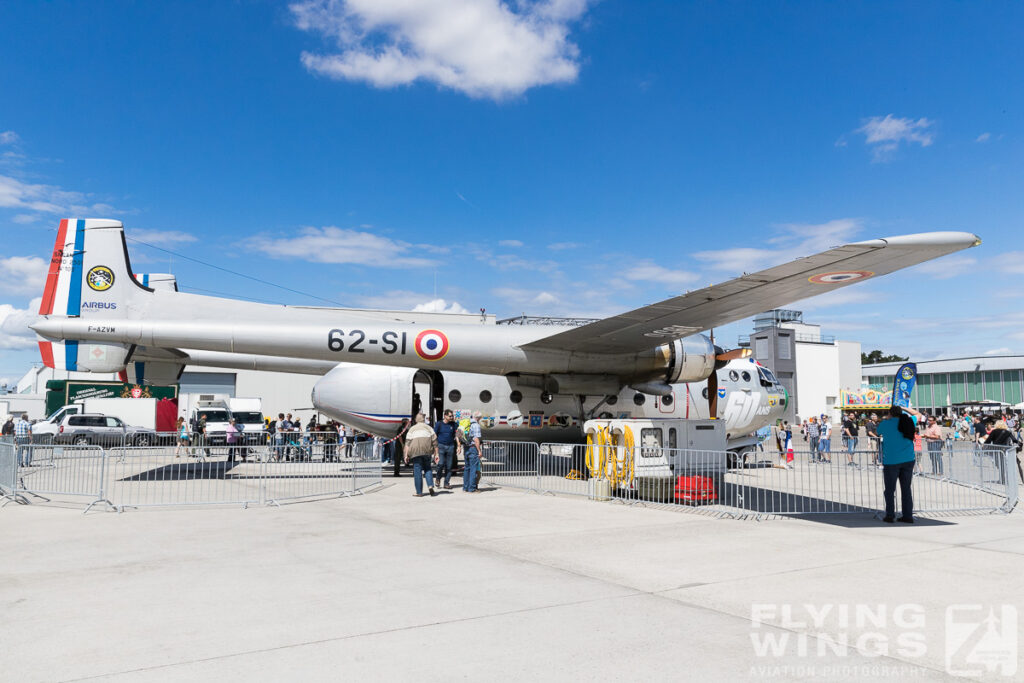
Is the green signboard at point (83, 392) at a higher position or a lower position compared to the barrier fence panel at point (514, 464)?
higher

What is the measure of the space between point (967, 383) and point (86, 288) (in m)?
80.0

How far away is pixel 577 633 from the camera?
15.9 feet

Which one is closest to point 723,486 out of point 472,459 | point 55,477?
point 472,459

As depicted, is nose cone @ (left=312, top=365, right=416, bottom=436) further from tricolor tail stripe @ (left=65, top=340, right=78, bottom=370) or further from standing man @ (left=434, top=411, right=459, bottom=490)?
tricolor tail stripe @ (left=65, top=340, right=78, bottom=370)

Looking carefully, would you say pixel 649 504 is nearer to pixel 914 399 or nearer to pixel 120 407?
pixel 120 407

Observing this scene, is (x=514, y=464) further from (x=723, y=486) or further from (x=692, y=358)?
(x=723, y=486)

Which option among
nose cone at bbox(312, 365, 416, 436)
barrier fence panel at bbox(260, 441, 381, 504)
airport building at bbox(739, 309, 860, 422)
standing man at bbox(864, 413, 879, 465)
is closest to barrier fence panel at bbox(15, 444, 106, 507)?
barrier fence panel at bbox(260, 441, 381, 504)

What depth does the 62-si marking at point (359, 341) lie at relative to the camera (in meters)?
14.5

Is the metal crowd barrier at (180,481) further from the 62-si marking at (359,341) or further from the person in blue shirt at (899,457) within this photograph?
the person in blue shirt at (899,457)

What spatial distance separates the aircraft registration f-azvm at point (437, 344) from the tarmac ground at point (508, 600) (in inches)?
191

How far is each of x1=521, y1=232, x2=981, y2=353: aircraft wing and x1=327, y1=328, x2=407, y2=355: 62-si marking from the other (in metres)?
2.94

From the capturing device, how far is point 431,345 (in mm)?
15031

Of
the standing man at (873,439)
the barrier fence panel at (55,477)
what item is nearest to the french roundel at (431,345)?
the barrier fence panel at (55,477)

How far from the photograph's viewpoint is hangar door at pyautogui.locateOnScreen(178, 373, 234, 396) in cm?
4106
